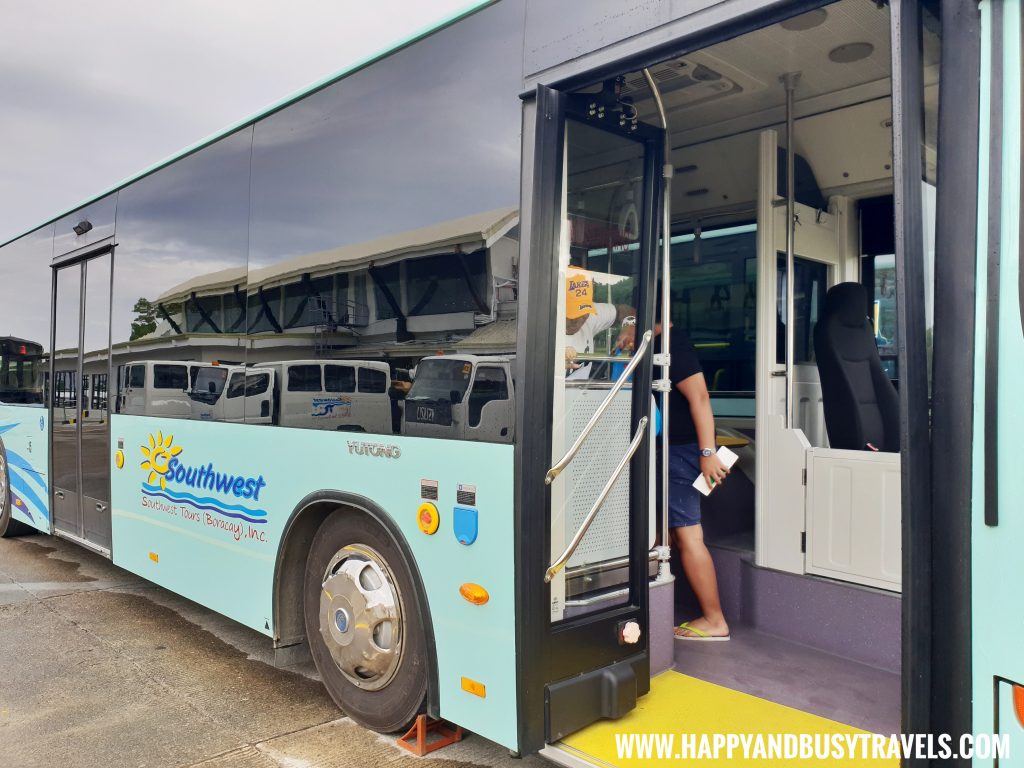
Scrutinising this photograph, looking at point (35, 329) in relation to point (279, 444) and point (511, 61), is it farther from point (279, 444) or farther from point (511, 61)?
point (511, 61)

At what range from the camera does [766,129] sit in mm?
4523

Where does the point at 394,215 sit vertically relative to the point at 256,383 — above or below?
above

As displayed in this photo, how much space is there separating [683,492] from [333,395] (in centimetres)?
180

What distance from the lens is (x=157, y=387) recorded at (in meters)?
5.05

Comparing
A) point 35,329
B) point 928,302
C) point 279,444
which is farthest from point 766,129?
point 35,329

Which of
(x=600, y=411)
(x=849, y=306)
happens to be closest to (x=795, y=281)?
(x=849, y=306)

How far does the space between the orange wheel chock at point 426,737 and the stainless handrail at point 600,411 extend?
1.28 meters

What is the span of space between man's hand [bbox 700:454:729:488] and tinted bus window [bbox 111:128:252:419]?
2416 mm

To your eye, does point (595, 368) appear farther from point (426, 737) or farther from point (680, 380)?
point (426, 737)

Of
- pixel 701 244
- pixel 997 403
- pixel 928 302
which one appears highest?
pixel 701 244

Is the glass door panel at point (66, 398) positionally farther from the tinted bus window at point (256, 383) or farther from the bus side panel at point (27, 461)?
the tinted bus window at point (256, 383)

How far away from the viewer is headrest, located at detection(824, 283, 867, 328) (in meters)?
4.34

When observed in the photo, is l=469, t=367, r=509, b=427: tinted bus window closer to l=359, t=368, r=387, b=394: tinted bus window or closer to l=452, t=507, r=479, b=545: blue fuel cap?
l=452, t=507, r=479, b=545: blue fuel cap

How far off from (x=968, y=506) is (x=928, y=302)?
1.64 ft
